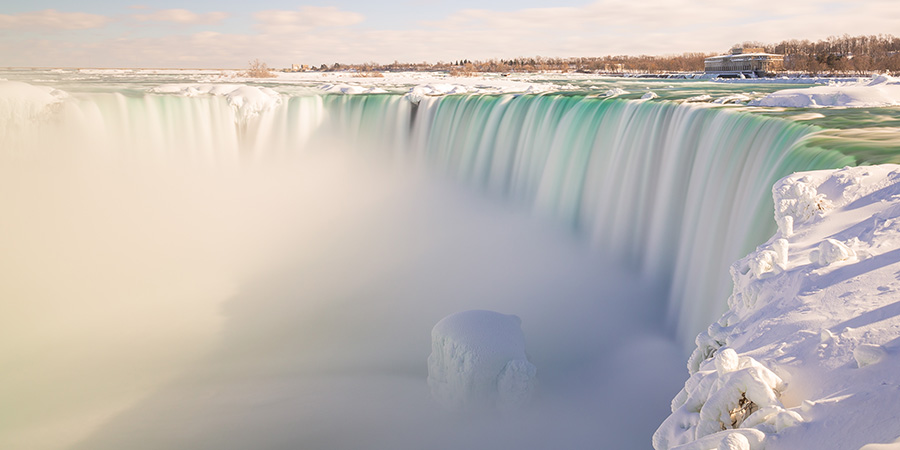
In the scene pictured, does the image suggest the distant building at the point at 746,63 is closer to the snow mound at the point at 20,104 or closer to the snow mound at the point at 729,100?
the snow mound at the point at 729,100

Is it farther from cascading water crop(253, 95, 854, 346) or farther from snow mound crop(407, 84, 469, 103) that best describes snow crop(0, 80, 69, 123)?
snow mound crop(407, 84, 469, 103)

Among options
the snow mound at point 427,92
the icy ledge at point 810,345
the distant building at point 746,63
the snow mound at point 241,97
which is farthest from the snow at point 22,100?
the distant building at point 746,63

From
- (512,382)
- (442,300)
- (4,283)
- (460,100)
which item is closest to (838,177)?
(512,382)

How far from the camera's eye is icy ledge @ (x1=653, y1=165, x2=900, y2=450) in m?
1.80

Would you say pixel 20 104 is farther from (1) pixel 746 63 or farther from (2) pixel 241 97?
(1) pixel 746 63

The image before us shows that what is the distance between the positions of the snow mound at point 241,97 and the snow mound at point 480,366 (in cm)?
1275

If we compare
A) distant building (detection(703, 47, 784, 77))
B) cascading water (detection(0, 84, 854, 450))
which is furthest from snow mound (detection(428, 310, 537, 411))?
distant building (detection(703, 47, 784, 77))

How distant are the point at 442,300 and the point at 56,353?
22.5ft

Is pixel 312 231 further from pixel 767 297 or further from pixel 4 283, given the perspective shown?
pixel 767 297

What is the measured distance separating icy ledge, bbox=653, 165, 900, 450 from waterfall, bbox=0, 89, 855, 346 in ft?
7.35

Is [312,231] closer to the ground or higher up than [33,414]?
higher up

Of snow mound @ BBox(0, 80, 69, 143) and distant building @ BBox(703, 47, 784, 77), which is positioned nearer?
snow mound @ BBox(0, 80, 69, 143)

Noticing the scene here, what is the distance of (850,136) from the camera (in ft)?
19.9

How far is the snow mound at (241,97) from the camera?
17.2m
